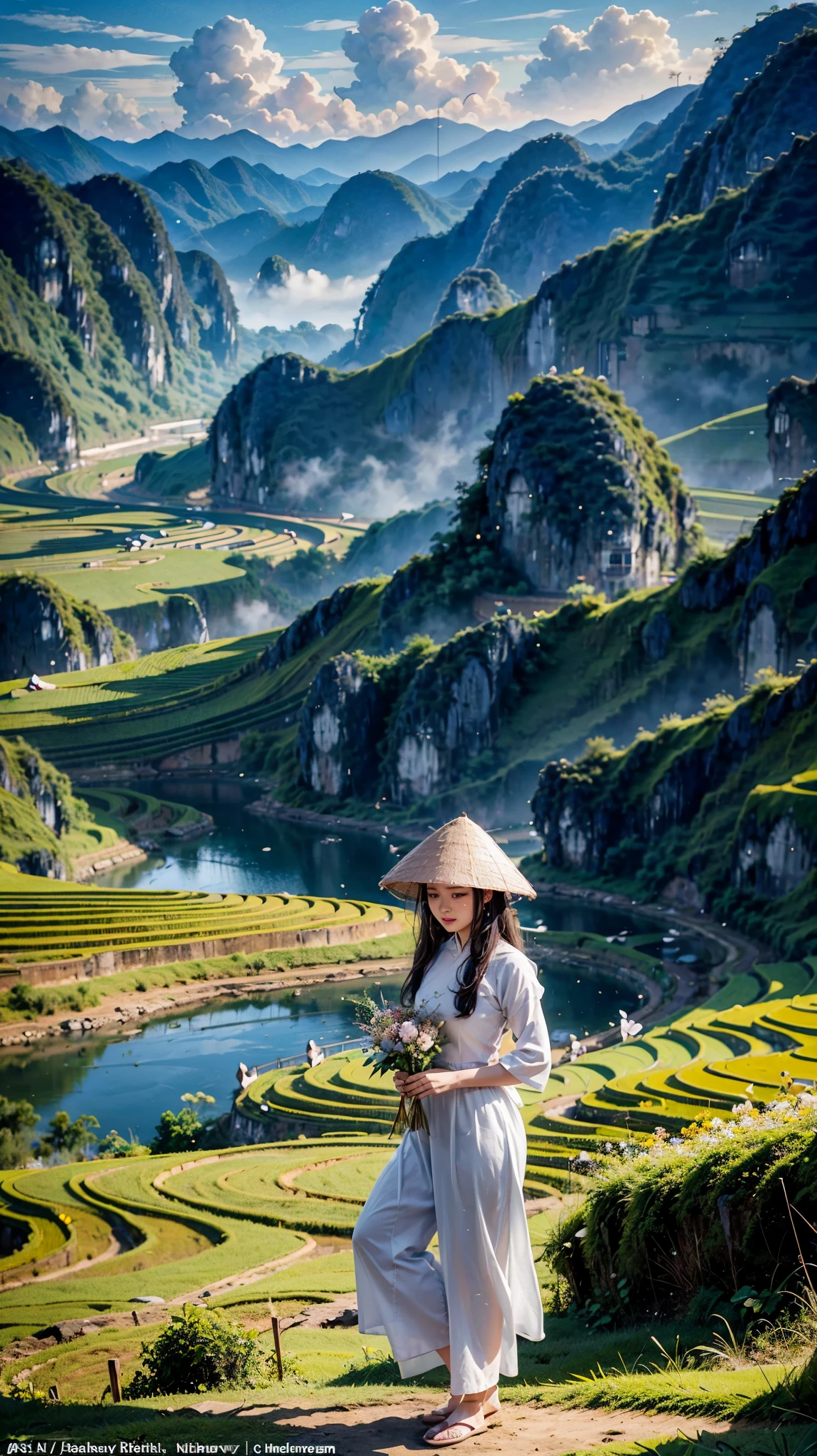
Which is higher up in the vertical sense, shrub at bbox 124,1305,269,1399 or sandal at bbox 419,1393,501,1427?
sandal at bbox 419,1393,501,1427

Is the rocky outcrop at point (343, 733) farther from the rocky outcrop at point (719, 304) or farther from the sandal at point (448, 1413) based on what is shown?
the sandal at point (448, 1413)

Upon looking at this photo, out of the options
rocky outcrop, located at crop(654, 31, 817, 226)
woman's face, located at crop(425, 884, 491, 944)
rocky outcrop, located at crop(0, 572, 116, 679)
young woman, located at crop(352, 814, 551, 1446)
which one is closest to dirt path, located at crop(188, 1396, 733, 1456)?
young woman, located at crop(352, 814, 551, 1446)

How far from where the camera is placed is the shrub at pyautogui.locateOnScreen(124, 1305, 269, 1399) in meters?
12.9

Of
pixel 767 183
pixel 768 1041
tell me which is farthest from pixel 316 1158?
pixel 767 183

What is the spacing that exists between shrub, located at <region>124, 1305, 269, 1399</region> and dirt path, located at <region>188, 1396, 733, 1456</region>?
2042 mm

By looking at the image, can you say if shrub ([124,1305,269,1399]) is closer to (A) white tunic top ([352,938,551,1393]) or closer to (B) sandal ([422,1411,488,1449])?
(A) white tunic top ([352,938,551,1393])

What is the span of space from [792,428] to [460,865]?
124970 millimetres

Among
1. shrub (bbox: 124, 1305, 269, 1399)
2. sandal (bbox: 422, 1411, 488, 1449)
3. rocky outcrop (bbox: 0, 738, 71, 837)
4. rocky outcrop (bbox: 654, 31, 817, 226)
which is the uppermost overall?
rocky outcrop (bbox: 654, 31, 817, 226)

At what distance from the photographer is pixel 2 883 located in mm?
72938

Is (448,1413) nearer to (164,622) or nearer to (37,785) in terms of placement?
(37,785)

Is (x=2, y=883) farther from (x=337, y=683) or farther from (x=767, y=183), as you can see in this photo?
(x=767, y=183)

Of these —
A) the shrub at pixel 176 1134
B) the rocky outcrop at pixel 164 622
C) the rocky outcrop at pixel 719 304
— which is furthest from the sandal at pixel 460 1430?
the rocky outcrop at pixel 164 622

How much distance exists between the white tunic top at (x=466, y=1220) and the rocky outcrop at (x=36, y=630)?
143263 mm

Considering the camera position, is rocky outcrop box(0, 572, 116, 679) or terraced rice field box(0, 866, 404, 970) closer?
terraced rice field box(0, 866, 404, 970)
